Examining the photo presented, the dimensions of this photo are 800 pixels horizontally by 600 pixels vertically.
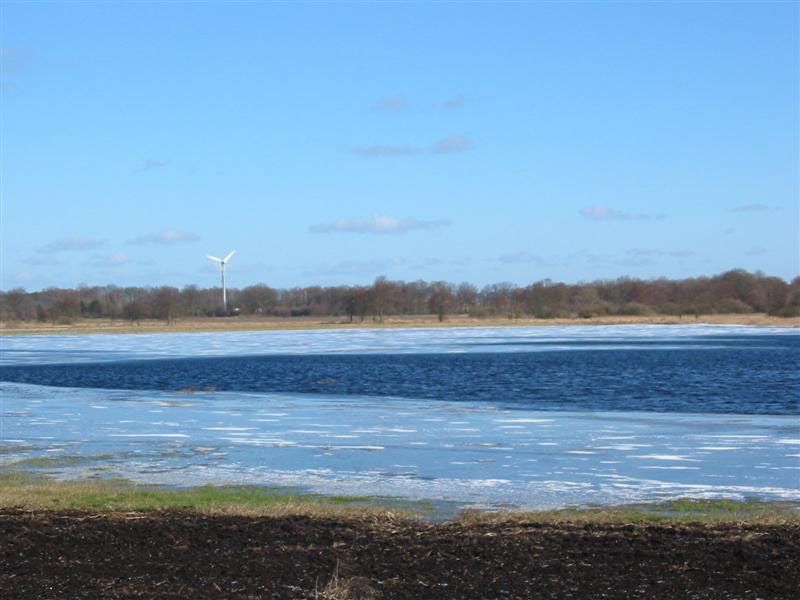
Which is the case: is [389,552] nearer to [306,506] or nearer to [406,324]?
[306,506]

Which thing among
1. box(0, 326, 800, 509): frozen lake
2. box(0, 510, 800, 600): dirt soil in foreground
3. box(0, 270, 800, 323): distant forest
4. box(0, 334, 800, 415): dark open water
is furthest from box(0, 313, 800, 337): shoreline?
box(0, 510, 800, 600): dirt soil in foreground

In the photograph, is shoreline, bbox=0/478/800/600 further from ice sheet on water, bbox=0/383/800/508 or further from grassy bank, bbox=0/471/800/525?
ice sheet on water, bbox=0/383/800/508

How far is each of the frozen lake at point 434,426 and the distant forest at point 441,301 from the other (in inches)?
2960

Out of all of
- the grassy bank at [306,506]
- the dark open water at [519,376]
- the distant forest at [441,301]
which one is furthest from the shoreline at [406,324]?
the grassy bank at [306,506]

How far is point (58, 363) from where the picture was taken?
4931 cm

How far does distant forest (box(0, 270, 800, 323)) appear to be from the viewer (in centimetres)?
12231

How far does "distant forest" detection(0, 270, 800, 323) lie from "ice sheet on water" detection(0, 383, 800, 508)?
294 ft

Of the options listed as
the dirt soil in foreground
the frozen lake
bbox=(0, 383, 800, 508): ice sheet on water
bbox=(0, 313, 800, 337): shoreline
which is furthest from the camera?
bbox=(0, 313, 800, 337): shoreline

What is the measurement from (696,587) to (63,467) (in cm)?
1062

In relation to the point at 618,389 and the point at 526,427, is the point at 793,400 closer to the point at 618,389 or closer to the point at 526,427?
the point at 618,389

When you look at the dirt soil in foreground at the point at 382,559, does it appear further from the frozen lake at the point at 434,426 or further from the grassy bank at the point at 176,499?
the frozen lake at the point at 434,426

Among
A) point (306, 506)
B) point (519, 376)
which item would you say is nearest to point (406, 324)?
point (519, 376)

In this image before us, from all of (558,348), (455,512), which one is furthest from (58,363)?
(455,512)

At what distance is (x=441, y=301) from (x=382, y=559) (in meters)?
121
